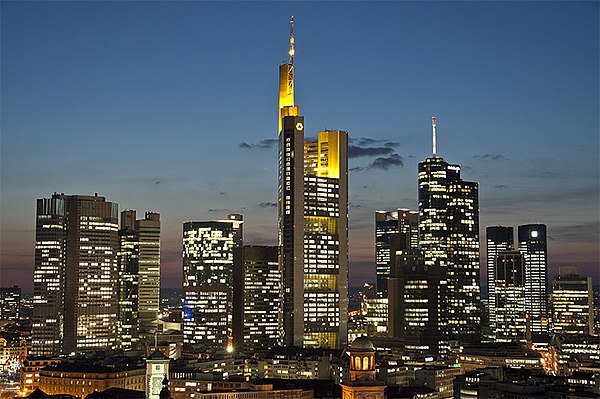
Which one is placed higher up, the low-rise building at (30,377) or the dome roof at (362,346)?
the dome roof at (362,346)

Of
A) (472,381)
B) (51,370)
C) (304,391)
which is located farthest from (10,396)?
(472,381)

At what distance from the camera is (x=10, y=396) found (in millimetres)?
178125

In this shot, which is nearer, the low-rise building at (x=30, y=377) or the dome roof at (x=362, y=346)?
the dome roof at (x=362, y=346)

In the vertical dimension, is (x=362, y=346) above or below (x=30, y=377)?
above

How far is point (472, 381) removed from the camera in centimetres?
17600

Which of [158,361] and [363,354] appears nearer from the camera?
[363,354]

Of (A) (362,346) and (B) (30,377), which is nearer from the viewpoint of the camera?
(A) (362,346)

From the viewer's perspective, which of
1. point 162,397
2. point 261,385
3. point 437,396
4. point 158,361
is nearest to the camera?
point 162,397

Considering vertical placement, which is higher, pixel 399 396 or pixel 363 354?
pixel 363 354

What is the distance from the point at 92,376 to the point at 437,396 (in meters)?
64.6

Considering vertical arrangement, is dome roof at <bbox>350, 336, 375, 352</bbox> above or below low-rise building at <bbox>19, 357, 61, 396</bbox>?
above

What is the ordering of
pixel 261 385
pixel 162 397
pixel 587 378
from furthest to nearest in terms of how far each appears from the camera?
pixel 587 378
pixel 261 385
pixel 162 397

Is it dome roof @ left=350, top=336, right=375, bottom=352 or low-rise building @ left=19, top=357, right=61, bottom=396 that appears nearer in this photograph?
dome roof @ left=350, top=336, right=375, bottom=352

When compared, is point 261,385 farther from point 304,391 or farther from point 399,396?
point 399,396
